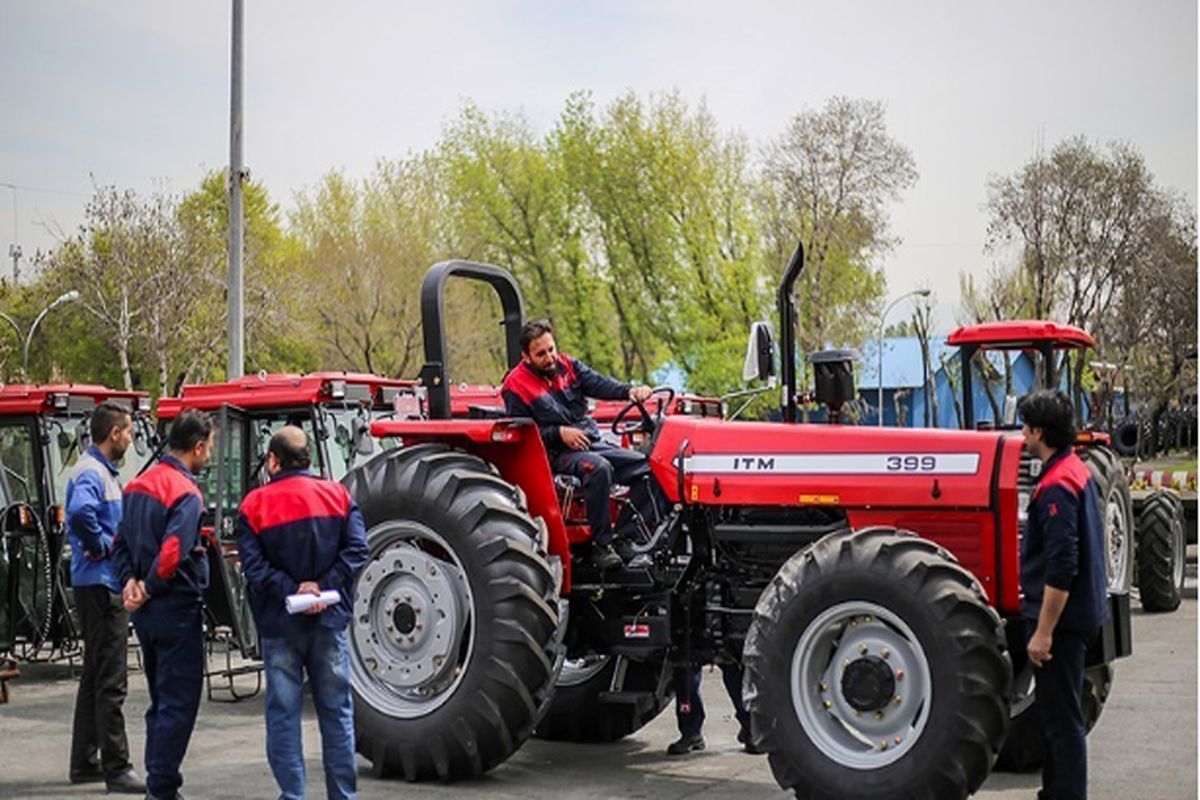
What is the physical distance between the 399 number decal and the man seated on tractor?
152 cm

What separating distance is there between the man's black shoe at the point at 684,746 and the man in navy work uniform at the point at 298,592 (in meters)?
2.63

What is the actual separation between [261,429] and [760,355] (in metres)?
5.75

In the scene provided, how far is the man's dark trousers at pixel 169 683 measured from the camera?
7.93m

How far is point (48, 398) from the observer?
13.7m

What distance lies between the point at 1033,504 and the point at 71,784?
508cm

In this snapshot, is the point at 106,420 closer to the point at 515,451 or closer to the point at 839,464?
the point at 515,451

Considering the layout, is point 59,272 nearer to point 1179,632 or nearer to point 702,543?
point 1179,632

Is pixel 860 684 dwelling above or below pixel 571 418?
below

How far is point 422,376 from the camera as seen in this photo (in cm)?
974

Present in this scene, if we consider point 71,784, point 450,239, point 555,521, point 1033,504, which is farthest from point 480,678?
point 450,239

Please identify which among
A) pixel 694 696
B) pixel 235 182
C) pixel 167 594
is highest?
pixel 235 182

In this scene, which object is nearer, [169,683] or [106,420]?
[169,683]

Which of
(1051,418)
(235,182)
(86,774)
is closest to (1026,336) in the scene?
(1051,418)

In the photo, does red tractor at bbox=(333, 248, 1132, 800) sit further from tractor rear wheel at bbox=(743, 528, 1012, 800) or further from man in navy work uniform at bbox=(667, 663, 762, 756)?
man in navy work uniform at bbox=(667, 663, 762, 756)
